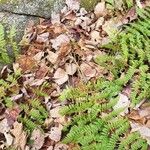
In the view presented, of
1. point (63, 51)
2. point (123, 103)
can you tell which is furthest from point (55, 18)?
point (123, 103)

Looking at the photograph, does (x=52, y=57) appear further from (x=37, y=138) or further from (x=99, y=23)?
(x=37, y=138)

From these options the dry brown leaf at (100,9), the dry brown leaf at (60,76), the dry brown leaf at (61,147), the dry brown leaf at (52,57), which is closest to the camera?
the dry brown leaf at (61,147)

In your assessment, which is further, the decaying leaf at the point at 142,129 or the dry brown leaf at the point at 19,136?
the dry brown leaf at the point at 19,136

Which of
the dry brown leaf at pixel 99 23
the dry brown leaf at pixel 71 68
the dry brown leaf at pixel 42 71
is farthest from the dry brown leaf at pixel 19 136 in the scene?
the dry brown leaf at pixel 99 23

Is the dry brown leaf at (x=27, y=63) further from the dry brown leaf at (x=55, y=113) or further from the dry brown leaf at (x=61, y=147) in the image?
the dry brown leaf at (x=61, y=147)

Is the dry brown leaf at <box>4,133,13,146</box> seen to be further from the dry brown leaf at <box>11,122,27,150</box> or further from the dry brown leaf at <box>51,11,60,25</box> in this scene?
the dry brown leaf at <box>51,11,60,25</box>

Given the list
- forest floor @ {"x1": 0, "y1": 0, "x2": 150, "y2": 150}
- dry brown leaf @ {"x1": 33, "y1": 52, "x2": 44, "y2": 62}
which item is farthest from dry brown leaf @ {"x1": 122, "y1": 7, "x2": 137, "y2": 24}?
dry brown leaf @ {"x1": 33, "y1": 52, "x2": 44, "y2": 62}

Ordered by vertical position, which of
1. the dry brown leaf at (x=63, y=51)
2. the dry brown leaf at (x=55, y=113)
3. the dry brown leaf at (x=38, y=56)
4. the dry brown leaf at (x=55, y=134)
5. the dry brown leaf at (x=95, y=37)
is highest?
the dry brown leaf at (x=95, y=37)

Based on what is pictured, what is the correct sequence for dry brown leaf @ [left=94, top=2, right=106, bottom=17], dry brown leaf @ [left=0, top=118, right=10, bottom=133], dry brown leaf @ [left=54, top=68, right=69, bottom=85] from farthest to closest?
1. dry brown leaf @ [left=94, top=2, right=106, bottom=17]
2. dry brown leaf @ [left=54, top=68, right=69, bottom=85]
3. dry brown leaf @ [left=0, top=118, right=10, bottom=133]

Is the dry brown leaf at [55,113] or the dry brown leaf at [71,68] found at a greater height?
the dry brown leaf at [71,68]
